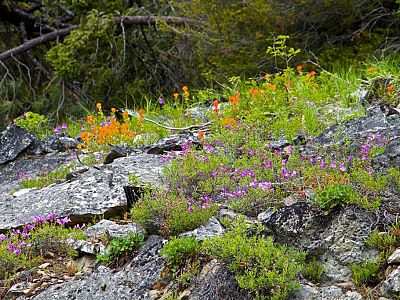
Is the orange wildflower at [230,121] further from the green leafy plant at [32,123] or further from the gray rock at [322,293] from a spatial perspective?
the green leafy plant at [32,123]

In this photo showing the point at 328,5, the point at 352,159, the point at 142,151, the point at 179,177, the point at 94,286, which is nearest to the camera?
the point at 94,286

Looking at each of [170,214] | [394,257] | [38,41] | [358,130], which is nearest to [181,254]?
[170,214]

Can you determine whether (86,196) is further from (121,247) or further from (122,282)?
(122,282)

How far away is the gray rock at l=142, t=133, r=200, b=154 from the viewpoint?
6445mm

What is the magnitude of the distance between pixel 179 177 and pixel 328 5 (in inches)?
185

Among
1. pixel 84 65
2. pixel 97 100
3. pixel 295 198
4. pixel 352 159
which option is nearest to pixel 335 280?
pixel 295 198

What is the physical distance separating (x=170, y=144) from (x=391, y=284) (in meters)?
3.38

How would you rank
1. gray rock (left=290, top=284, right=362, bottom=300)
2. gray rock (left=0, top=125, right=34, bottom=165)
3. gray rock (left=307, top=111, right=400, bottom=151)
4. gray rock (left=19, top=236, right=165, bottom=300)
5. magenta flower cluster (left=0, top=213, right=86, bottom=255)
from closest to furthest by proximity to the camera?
gray rock (left=290, top=284, right=362, bottom=300)
gray rock (left=19, top=236, right=165, bottom=300)
magenta flower cluster (left=0, top=213, right=86, bottom=255)
gray rock (left=307, top=111, right=400, bottom=151)
gray rock (left=0, top=125, right=34, bottom=165)

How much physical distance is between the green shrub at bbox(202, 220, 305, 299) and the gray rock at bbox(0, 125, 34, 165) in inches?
161

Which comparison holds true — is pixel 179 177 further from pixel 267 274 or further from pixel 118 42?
pixel 118 42

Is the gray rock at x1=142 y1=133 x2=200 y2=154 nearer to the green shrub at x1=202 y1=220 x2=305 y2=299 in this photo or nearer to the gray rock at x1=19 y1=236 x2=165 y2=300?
the gray rock at x1=19 y1=236 x2=165 y2=300

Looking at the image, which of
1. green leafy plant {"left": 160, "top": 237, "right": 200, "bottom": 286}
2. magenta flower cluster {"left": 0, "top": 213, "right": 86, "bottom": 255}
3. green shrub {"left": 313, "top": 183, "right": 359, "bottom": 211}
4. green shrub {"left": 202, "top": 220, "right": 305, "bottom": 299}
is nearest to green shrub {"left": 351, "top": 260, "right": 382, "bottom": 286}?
green shrub {"left": 202, "top": 220, "right": 305, "bottom": 299}

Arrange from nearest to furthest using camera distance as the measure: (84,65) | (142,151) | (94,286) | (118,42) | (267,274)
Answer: (267,274), (94,286), (142,151), (84,65), (118,42)

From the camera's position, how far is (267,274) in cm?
360
